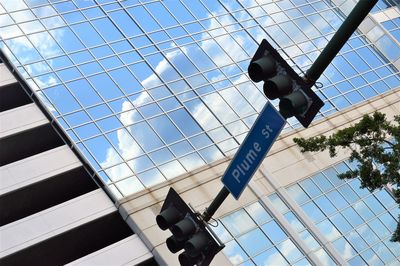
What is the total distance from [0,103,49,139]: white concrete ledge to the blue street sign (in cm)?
1563

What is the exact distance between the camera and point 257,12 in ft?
105

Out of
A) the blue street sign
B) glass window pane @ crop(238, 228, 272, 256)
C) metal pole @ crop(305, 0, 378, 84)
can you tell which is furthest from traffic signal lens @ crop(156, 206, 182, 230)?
glass window pane @ crop(238, 228, 272, 256)

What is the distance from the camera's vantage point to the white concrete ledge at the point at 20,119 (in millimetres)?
24030

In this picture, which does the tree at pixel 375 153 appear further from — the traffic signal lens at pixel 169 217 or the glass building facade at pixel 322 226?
the traffic signal lens at pixel 169 217

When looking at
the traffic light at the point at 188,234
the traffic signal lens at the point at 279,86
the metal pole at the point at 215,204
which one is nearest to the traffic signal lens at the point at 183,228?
the traffic light at the point at 188,234

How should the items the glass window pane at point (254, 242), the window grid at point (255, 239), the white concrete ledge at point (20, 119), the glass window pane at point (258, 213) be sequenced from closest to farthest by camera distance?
the window grid at point (255, 239) → the glass window pane at point (254, 242) → the glass window pane at point (258, 213) → the white concrete ledge at point (20, 119)

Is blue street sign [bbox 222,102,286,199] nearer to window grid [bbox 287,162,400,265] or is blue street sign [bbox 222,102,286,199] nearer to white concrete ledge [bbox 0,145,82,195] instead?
white concrete ledge [bbox 0,145,82,195]

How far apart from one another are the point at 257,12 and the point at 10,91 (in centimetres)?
1296

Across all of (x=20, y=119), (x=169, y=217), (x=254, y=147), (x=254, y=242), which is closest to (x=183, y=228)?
(x=169, y=217)

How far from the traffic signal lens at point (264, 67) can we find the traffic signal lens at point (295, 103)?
0.43 m

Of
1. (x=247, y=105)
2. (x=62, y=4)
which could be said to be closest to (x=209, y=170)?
(x=247, y=105)

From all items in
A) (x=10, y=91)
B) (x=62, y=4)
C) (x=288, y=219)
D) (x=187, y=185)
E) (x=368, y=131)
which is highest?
(x=62, y=4)

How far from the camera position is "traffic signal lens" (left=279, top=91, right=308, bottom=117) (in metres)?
8.73

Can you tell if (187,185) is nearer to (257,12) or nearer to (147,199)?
(147,199)
